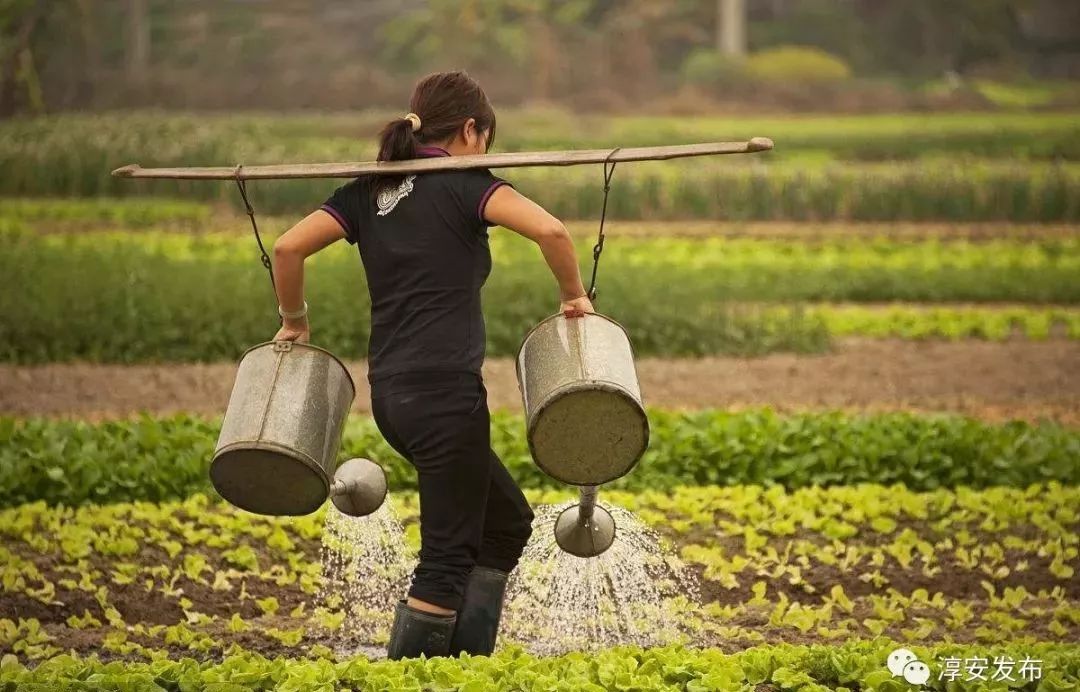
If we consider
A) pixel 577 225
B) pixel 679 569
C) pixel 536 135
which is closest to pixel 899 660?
pixel 679 569

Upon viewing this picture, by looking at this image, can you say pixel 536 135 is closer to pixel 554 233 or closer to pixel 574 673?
pixel 554 233

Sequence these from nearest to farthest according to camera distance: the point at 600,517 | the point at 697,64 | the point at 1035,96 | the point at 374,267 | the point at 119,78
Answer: the point at 374,267, the point at 600,517, the point at 119,78, the point at 1035,96, the point at 697,64

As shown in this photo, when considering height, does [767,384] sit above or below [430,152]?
above

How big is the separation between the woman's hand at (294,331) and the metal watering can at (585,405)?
0.59 metres

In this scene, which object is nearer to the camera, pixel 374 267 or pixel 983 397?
pixel 374 267

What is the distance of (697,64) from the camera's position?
16.0 m

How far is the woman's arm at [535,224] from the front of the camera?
3.92 metres

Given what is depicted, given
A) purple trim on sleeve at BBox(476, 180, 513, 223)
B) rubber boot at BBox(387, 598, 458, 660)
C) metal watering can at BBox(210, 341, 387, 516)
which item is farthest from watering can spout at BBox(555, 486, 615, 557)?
→ purple trim on sleeve at BBox(476, 180, 513, 223)

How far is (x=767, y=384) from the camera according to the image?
9.95 metres

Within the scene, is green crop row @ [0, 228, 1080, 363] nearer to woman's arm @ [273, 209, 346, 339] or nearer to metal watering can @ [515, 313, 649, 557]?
woman's arm @ [273, 209, 346, 339]

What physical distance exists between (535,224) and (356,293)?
264 inches

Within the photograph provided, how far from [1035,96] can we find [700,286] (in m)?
4.22

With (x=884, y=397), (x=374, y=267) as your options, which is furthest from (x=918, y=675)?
(x=884, y=397)

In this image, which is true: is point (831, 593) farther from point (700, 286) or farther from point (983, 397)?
point (700, 286)
